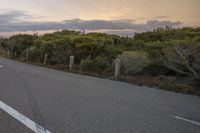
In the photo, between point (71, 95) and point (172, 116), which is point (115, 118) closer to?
point (172, 116)

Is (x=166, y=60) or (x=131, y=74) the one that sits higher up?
(x=166, y=60)

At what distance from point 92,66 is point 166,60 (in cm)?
649

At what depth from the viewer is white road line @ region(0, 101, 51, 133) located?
5.94m

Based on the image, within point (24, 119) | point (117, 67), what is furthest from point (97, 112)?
point (117, 67)

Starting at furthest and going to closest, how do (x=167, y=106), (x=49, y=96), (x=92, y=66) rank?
(x=92, y=66)
(x=49, y=96)
(x=167, y=106)

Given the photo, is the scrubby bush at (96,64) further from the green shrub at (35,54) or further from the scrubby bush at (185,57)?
the green shrub at (35,54)

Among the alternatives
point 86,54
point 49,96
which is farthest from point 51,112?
point 86,54

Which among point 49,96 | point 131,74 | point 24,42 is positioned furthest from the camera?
point 24,42

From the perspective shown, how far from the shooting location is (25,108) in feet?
25.8

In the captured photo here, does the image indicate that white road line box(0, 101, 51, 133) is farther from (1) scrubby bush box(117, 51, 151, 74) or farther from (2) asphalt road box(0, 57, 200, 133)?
(1) scrubby bush box(117, 51, 151, 74)

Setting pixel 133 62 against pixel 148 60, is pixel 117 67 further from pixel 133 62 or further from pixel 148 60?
pixel 148 60

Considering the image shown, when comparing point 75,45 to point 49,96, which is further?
point 75,45

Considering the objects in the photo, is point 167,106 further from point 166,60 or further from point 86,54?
point 86,54

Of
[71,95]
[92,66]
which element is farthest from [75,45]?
[71,95]
